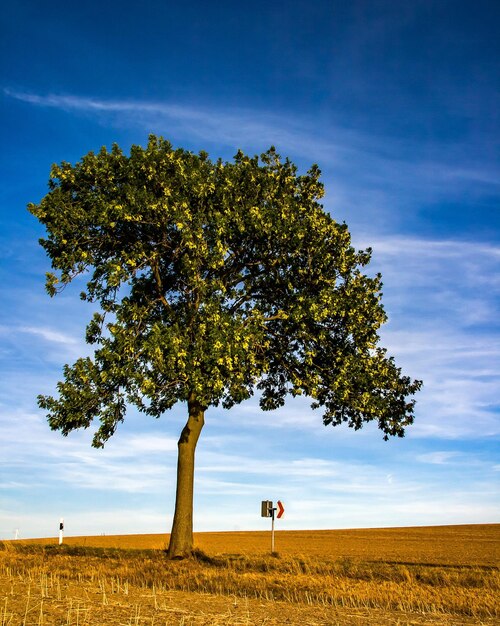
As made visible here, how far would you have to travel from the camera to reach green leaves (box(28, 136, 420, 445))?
2434cm

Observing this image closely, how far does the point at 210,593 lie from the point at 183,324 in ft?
40.7

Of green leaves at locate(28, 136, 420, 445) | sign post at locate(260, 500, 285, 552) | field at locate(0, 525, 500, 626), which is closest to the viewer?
field at locate(0, 525, 500, 626)

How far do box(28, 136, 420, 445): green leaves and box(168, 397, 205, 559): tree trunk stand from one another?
146cm

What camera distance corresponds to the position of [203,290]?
25719 mm

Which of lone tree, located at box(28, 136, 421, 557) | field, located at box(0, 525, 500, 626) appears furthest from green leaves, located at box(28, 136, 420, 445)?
field, located at box(0, 525, 500, 626)

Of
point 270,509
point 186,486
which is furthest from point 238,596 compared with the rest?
point 270,509

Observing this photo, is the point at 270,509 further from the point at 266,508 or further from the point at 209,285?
the point at 209,285

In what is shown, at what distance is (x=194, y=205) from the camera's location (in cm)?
2730

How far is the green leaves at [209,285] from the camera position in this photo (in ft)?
79.9

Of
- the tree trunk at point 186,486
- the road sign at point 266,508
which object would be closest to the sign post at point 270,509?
the road sign at point 266,508

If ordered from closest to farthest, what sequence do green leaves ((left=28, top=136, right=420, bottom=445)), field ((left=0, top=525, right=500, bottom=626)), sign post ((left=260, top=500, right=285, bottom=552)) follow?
field ((left=0, top=525, right=500, bottom=626)) < green leaves ((left=28, top=136, right=420, bottom=445)) < sign post ((left=260, top=500, right=285, bottom=552))

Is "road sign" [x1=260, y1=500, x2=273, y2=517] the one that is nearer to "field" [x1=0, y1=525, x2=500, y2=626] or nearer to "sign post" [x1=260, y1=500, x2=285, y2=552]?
"sign post" [x1=260, y1=500, x2=285, y2=552]

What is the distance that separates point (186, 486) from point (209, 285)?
29.1 feet

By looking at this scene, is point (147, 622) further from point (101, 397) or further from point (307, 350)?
point (307, 350)
